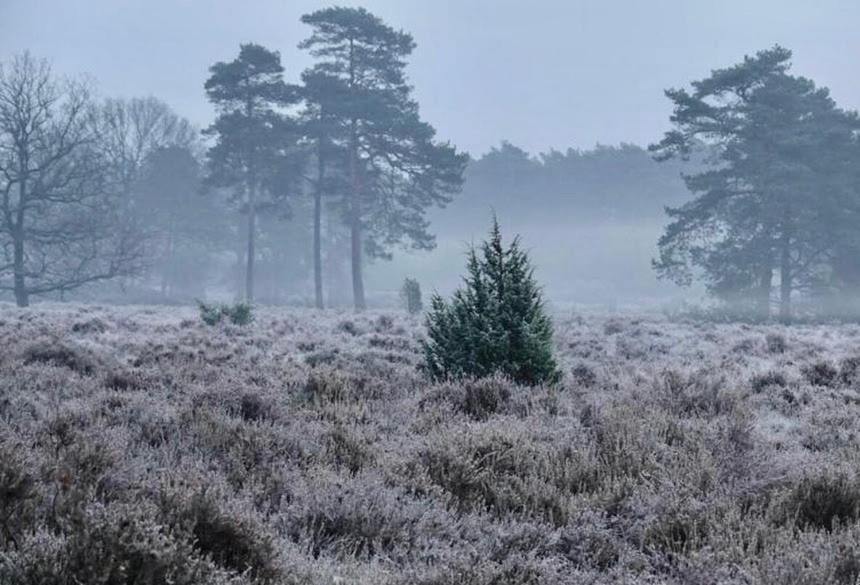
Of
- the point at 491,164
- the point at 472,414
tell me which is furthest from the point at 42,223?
the point at 491,164

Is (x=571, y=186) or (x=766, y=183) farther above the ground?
(x=571, y=186)

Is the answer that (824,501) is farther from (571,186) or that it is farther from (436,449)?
(571,186)

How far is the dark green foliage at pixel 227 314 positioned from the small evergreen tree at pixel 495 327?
1184cm

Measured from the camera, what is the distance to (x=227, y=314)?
22375 millimetres

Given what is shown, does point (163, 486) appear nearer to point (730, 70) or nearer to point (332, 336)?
point (332, 336)

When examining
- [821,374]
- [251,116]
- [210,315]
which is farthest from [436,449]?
[251,116]

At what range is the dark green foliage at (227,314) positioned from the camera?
21.2 metres

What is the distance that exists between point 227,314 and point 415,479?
17988 mm

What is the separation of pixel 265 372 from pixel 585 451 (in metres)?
5.99

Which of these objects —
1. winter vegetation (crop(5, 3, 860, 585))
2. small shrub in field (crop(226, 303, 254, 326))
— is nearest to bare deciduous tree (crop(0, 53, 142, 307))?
winter vegetation (crop(5, 3, 860, 585))

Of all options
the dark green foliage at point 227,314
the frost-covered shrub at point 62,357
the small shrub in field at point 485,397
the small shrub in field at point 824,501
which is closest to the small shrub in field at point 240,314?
the dark green foliage at point 227,314

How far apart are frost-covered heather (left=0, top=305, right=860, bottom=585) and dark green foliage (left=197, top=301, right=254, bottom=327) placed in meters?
10.5

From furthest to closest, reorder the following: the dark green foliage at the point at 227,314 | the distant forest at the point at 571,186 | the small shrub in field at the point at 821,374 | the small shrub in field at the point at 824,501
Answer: the distant forest at the point at 571,186 → the dark green foliage at the point at 227,314 → the small shrub in field at the point at 821,374 → the small shrub in field at the point at 824,501

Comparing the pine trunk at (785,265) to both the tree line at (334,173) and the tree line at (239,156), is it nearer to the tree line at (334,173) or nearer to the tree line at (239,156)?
the tree line at (334,173)
